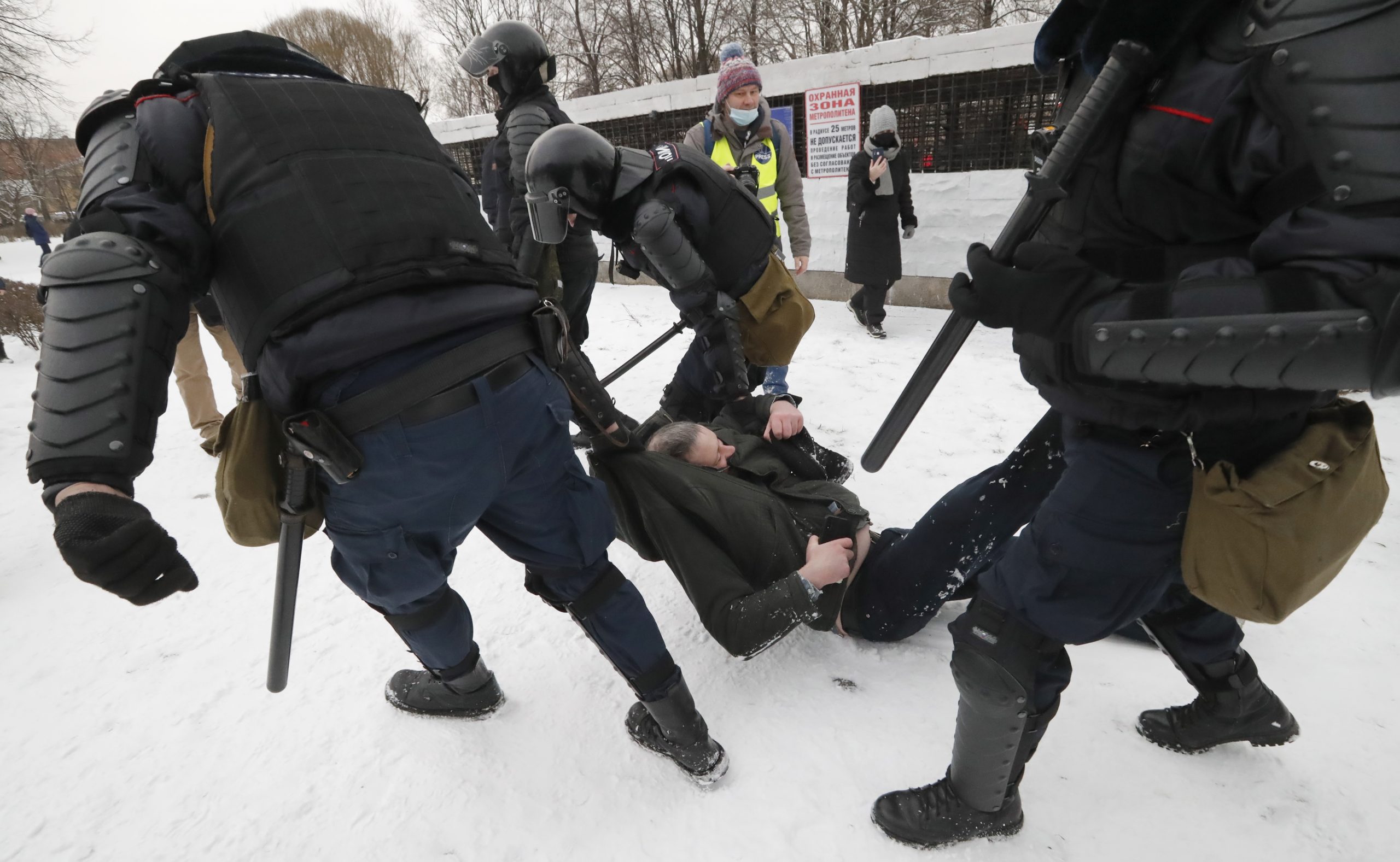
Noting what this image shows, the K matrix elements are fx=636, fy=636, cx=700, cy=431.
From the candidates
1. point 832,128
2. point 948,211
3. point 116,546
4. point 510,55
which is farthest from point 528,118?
point 948,211

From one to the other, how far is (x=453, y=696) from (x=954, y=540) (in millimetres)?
1378

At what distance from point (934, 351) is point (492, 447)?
89cm

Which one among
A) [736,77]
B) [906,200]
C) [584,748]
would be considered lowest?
[584,748]

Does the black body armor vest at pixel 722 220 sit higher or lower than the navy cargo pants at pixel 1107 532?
higher

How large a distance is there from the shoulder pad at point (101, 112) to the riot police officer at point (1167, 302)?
1.44 metres

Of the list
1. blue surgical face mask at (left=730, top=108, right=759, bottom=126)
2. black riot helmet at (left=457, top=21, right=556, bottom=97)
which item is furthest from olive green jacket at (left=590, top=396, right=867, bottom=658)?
blue surgical face mask at (left=730, top=108, right=759, bottom=126)

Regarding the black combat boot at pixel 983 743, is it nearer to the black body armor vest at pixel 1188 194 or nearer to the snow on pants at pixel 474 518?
the black body armor vest at pixel 1188 194

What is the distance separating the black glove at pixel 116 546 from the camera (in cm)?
89

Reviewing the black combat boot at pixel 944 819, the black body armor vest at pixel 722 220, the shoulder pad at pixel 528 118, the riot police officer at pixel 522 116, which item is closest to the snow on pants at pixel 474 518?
the black combat boot at pixel 944 819

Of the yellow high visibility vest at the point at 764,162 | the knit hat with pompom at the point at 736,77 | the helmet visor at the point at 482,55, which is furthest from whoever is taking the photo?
the yellow high visibility vest at the point at 764,162

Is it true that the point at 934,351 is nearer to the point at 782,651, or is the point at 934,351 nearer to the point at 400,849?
the point at 782,651

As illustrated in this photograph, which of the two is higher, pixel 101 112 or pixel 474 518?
pixel 101 112

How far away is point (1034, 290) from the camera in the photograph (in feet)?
2.99

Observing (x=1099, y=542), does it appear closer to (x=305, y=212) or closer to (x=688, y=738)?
(x=688, y=738)
